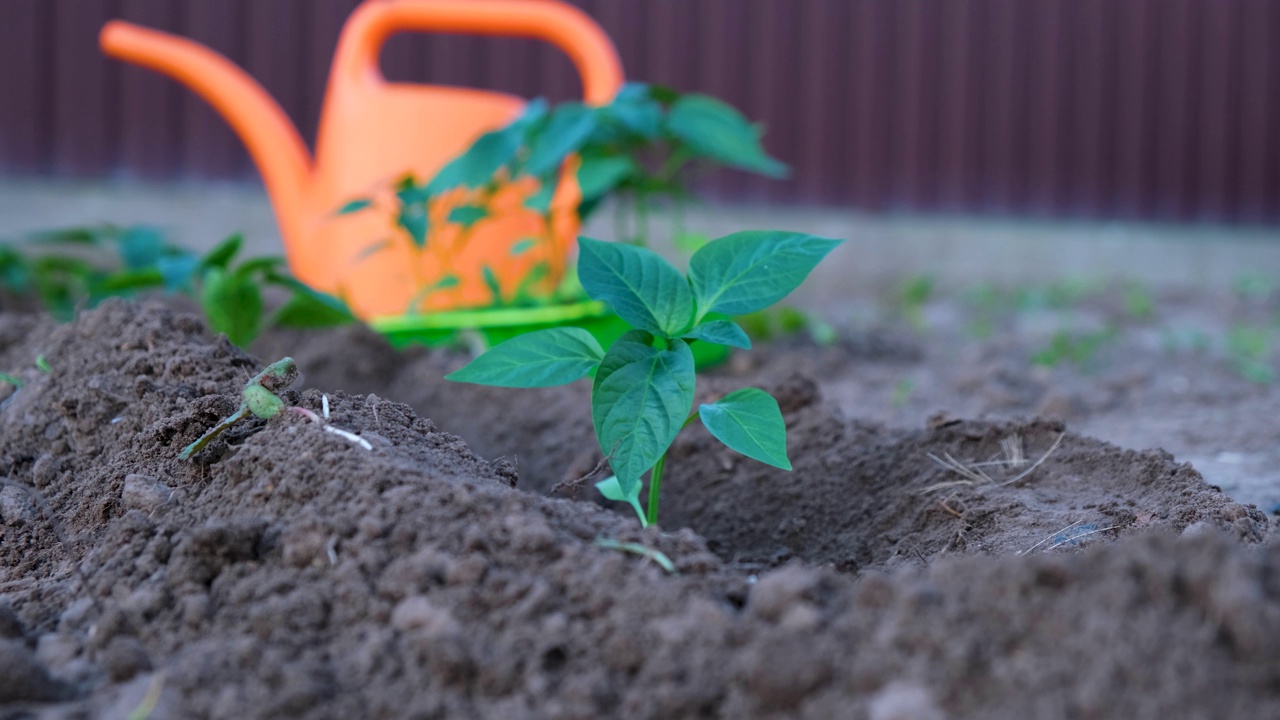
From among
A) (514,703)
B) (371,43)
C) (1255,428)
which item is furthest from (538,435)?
(371,43)

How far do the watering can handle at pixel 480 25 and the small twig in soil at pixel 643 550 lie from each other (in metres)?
1.55

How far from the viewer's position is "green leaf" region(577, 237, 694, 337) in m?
0.78

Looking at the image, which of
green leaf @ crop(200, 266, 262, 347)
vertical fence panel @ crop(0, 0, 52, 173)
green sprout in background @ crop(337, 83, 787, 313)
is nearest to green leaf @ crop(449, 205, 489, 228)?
green sprout in background @ crop(337, 83, 787, 313)

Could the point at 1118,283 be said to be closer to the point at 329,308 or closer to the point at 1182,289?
the point at 1182,289

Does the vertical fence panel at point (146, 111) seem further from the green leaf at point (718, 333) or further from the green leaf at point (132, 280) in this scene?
the green leaf at point (718, 333)

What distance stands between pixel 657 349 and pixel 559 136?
101cm

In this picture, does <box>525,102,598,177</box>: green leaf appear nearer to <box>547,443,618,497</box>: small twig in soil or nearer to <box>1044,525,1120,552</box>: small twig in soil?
<box>547,443,618,497</box>: small twig in soil

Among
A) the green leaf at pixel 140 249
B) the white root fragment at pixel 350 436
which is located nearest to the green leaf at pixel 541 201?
the green leaf at pixel 140 249

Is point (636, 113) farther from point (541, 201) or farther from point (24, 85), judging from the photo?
point (24, 85)

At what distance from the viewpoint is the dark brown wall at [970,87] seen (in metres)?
3.99

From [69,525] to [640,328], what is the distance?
1.60 ft

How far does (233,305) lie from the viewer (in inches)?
54.6

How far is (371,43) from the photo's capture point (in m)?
2.16

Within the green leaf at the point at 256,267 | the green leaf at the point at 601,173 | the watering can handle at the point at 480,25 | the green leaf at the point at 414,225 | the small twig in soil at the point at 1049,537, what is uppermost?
the watering can handle at the point at 480,25
